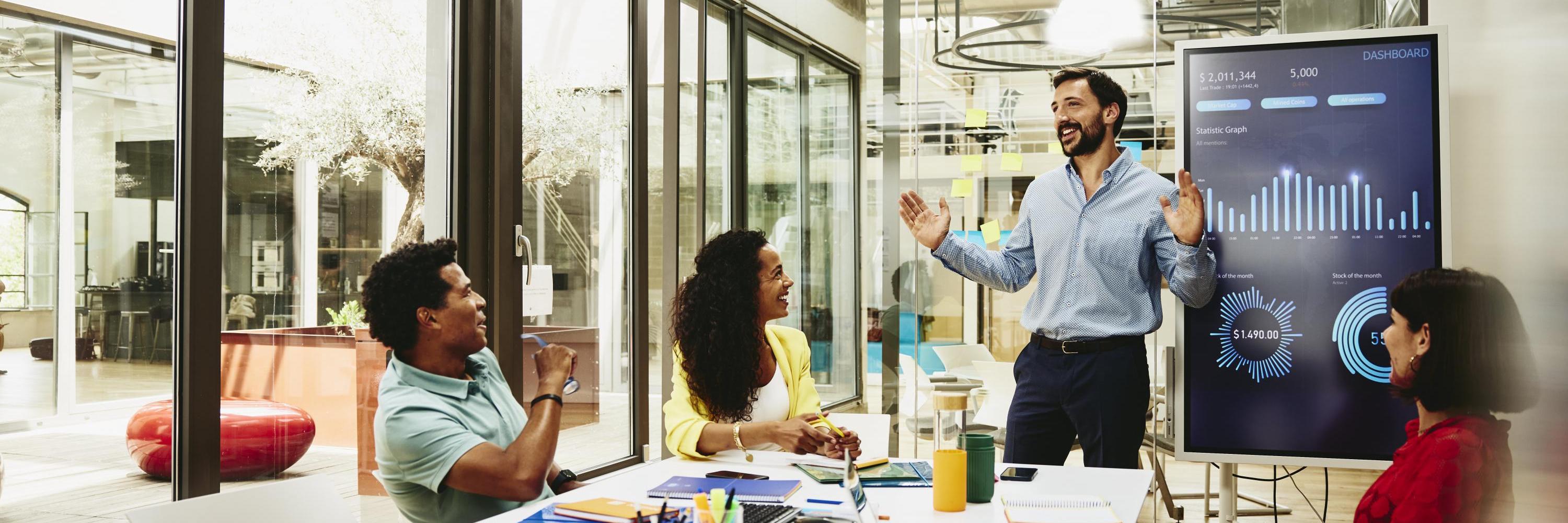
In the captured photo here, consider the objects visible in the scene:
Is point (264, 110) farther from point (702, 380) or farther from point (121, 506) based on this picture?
point (702, 380)

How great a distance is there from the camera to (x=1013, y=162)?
16.6 ft

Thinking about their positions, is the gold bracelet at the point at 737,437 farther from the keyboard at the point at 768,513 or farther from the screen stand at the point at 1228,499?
the screen stand at the point at 1228,499

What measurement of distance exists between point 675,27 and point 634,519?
3870mm

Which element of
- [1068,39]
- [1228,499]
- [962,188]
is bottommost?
[1228,499]

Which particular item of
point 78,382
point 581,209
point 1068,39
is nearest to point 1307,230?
point 1068,39

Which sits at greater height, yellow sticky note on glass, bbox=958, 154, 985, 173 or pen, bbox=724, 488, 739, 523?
yellow sticky note on glass, bbox=958, 154, 985, 173

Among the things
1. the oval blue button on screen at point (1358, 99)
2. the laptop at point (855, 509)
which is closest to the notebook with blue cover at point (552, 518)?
the laptop at point (855, 509)

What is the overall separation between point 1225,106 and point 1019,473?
5.11 feet

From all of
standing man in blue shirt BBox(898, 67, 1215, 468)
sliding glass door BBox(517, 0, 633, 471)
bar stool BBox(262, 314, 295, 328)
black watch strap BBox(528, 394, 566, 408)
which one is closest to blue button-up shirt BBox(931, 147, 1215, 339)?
standing man in blue shirt BBox(898, 67, 1215, 468)

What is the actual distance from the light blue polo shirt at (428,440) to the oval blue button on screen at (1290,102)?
246 cm

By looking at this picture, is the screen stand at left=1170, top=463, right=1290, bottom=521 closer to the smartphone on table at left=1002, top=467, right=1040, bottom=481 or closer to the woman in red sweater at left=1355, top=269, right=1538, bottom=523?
the smartphone on table at left=1002, top=467, right=1040, bottom=481

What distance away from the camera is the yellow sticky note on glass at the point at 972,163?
16.9 feet

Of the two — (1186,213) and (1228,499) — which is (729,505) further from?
(1228,499)

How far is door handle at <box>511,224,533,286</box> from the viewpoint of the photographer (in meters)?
3.88
